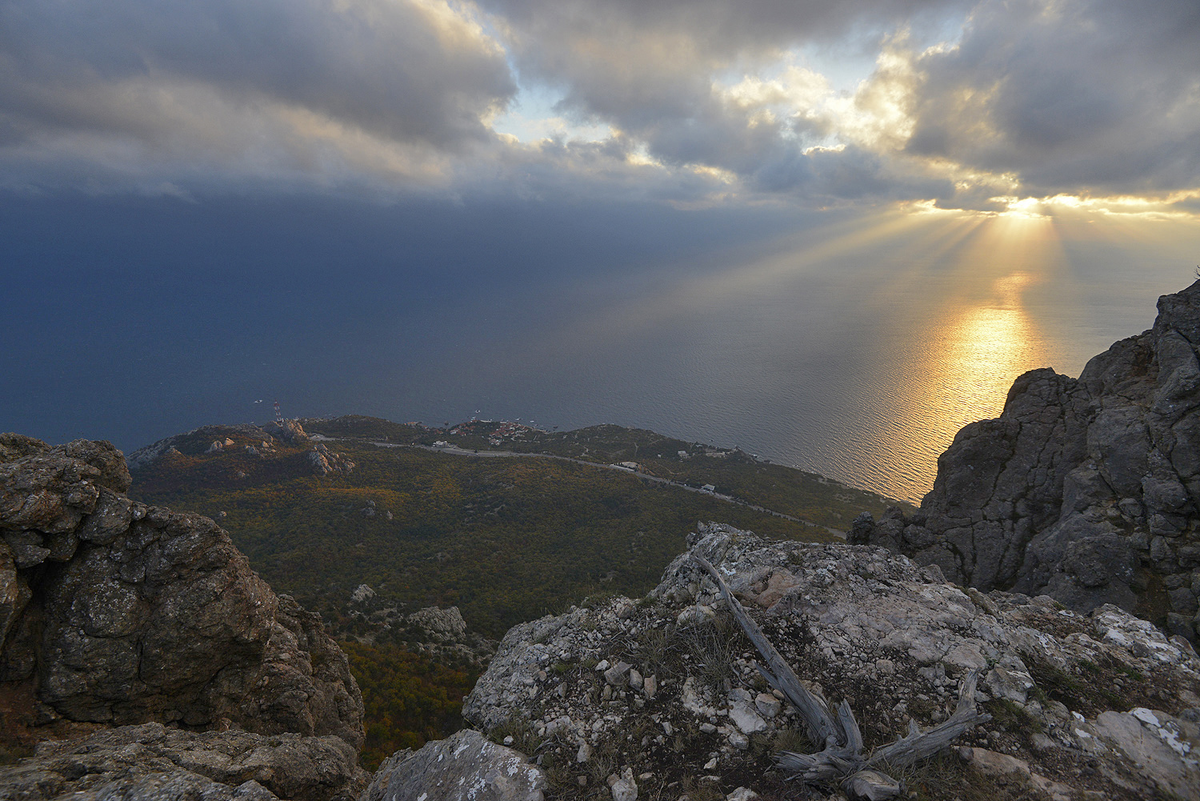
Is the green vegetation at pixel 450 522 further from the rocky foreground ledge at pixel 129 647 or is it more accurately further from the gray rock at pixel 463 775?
the rocky foreground ledge at pixel 129 647

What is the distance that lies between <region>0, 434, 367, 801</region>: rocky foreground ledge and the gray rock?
1.70 m

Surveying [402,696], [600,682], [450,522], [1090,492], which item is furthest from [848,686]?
[450,522]

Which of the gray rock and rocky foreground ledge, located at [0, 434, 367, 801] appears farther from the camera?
rocky foreground ledge, located at [0, 434, 367, 801]

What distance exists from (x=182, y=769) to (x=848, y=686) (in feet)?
29.4

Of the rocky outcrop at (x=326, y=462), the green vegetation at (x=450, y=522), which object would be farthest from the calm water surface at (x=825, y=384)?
the rocky outcrop at (x=326, y=462)

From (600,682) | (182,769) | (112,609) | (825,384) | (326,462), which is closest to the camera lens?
(182,769)

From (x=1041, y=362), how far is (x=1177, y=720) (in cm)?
15685

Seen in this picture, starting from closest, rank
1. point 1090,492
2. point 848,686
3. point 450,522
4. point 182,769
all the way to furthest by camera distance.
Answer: point 182,769 < point 848,686 < point 1090,492 < point 450,522

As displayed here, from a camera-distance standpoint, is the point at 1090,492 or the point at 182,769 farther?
the point at 1090,492

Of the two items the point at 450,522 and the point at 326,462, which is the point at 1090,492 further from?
the point at 326,462

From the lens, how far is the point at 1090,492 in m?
14.0

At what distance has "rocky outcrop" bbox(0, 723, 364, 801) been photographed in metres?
4.87

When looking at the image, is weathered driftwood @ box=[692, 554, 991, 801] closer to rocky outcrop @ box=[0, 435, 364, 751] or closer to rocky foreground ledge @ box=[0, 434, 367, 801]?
rocky foreground ledge @ box=[0, 434, 367, 801]

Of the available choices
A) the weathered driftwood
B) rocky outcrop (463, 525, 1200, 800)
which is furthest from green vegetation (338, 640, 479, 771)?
the weathered driftwood
